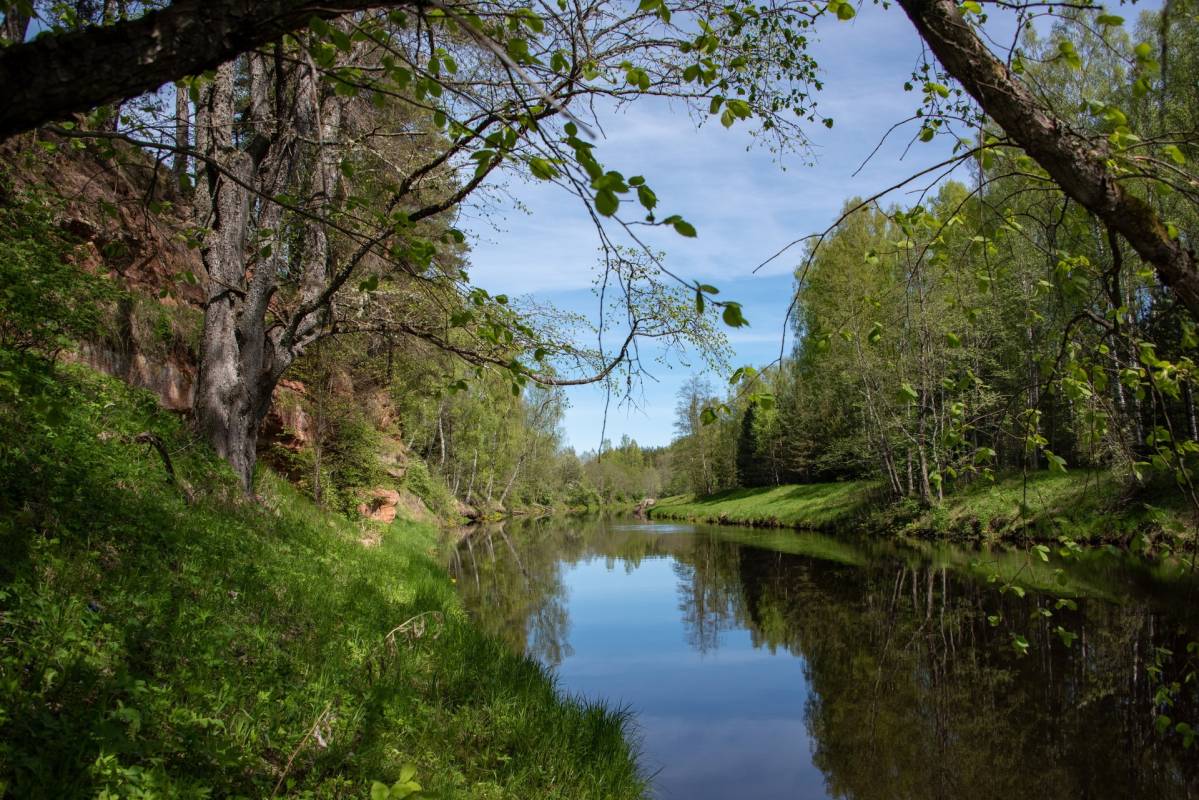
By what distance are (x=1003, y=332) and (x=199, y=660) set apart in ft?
78.5

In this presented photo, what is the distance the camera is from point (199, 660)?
401cm

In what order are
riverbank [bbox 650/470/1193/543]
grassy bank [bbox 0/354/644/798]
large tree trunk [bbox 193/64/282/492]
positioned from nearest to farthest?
grassy bank [bbox 0/354/644/798] → large tree trunk [bbox 193/64/282/492] → riverbank [bbox 650/470/1193/543]

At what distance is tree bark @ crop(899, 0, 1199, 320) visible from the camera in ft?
7.25

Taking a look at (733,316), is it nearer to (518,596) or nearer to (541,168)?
(541,168)

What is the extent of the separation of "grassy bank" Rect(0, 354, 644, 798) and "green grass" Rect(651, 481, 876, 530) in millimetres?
27693

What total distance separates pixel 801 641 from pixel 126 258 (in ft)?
43.2

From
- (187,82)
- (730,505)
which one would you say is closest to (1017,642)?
(187,82)

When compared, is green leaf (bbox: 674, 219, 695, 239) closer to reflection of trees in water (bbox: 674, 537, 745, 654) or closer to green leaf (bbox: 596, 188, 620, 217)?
green leaf (bbox: 596, 188, 620, 217)

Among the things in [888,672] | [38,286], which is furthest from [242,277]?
[888,672]

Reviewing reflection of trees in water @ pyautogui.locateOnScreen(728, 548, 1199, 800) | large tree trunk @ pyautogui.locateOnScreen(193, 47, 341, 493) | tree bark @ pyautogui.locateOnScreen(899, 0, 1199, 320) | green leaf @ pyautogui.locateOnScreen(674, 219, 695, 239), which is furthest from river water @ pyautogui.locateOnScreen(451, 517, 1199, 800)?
large tree trunk @ pyautogui.locateOnScreen(193, 47, 341, 493)

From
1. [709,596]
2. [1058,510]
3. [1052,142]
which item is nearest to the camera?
Answer: [1052,142]

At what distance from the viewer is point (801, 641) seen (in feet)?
40.1

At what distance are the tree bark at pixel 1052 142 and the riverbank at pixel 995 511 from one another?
1.38 meters

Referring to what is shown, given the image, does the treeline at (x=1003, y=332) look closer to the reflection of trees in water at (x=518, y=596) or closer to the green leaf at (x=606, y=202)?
the green leaf at (x=606, y=202)
